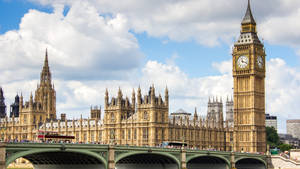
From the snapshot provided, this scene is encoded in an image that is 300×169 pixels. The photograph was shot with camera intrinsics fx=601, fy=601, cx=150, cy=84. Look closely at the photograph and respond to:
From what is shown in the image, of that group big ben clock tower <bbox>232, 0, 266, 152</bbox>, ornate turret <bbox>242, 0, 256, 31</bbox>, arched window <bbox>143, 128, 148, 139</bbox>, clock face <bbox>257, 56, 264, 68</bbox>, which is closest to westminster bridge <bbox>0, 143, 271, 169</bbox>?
arched window <bbox>143, 128, 148, 139</bbox>

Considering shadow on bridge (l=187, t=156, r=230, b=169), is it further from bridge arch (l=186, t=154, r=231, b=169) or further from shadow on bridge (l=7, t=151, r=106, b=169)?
shadow on bridge (l=7, t=151, r=106, b=169)

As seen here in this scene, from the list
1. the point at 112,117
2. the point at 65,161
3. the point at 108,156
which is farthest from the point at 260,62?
the point at 108,156

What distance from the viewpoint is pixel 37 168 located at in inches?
3644

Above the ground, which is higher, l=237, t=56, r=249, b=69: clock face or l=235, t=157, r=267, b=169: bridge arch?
l=237, t=56, r=249, b=69: clock face

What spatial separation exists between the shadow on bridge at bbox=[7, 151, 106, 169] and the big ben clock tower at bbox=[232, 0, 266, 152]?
2911 inches

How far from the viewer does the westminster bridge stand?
236ft

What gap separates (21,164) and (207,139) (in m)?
49.8

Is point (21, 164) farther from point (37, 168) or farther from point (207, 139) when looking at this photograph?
point (37, 168)

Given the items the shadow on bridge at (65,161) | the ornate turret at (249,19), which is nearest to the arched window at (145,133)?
the ornate turret at (249,19)

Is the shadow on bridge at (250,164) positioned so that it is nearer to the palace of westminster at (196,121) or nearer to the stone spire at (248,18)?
the palace of westminster at (196,121)

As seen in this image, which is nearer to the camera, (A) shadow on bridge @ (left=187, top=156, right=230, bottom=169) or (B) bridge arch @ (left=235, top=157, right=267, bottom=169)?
(A) shadow on bridge @ (left=187, top=156, right=230, bottom=169)

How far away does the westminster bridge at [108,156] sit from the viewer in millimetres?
71863

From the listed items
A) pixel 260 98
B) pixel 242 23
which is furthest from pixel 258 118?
pixel 242 23

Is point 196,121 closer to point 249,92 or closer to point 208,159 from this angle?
point 249,92
